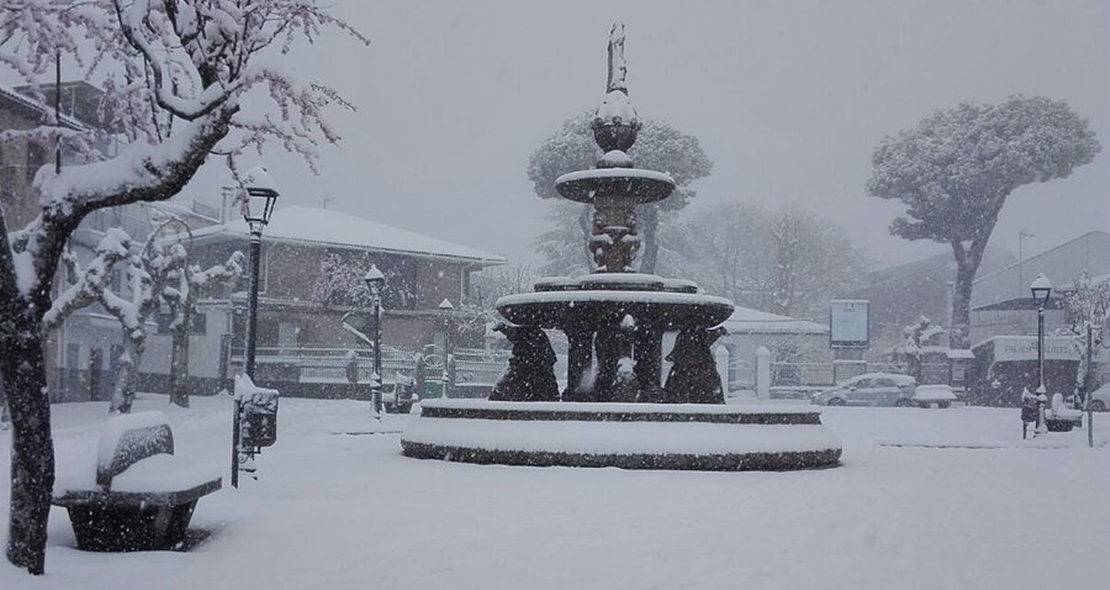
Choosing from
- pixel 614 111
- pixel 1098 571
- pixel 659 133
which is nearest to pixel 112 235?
pixel 614 111

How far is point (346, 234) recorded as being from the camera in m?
45.2

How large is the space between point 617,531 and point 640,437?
4027 mm

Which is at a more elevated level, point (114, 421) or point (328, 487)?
point (114, 421)

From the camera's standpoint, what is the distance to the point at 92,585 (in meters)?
5.27

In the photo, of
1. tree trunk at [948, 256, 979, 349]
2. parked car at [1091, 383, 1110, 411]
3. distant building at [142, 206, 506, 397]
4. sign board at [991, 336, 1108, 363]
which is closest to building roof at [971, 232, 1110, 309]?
tree trunk at [948, 256, 979, 349]

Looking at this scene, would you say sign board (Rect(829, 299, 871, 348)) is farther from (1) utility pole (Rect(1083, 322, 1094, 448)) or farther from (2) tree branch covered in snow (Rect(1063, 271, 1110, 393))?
(1) utility pole (Rect(1083, 322, 1094, 448))

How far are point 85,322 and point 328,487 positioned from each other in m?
30.8

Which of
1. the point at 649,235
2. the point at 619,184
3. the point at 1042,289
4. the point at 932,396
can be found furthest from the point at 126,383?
the point at 649,235

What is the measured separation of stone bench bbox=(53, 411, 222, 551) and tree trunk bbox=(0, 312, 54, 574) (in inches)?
16.2

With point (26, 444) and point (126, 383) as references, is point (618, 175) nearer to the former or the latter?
point (26, 444)

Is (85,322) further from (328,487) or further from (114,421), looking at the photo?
(114,421)

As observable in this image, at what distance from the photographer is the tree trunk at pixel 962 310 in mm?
48000

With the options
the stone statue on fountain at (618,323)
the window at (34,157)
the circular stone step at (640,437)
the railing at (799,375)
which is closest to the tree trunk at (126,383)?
the window at (34,157)

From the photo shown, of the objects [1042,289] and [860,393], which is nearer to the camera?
[1042,289]
